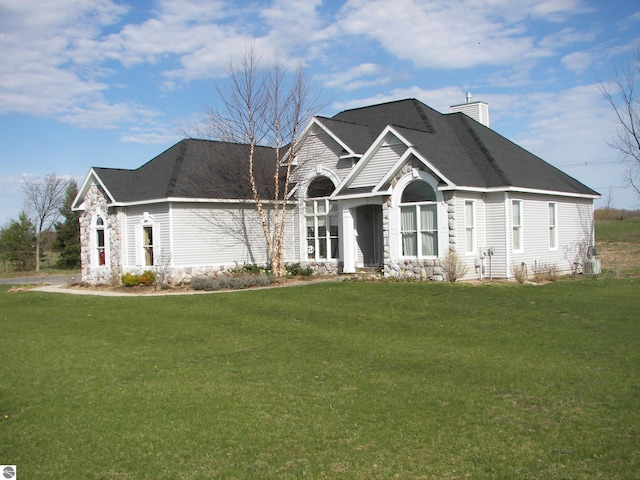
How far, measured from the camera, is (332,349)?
11.2 meters

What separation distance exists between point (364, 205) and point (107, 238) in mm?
10802

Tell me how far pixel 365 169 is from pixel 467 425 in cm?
1722

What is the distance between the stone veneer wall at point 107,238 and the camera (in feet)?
85.0

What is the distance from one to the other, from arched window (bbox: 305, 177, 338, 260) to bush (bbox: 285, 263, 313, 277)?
1096 millimetres

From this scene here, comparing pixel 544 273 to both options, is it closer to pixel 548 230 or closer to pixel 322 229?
pixel 548 230

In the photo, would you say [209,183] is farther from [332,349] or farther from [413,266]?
[332,349]

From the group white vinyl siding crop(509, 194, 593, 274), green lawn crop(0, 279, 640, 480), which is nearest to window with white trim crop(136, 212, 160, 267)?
green lawn crop(0, 279, 640, 480)

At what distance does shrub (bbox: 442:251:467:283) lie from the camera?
1998 centimetres

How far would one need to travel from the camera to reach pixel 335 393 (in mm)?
8359

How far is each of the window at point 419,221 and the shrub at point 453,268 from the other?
0.73 metres

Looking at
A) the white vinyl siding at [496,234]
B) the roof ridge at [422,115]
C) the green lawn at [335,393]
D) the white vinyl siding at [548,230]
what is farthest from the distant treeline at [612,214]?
the green lawn at [335,393]

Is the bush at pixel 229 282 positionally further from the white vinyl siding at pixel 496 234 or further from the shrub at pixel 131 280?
the white vinyl siding at pixel 496 234

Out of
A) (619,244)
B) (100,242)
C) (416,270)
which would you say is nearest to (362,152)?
(416,270)

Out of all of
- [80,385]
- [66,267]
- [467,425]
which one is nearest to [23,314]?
[80,385]
